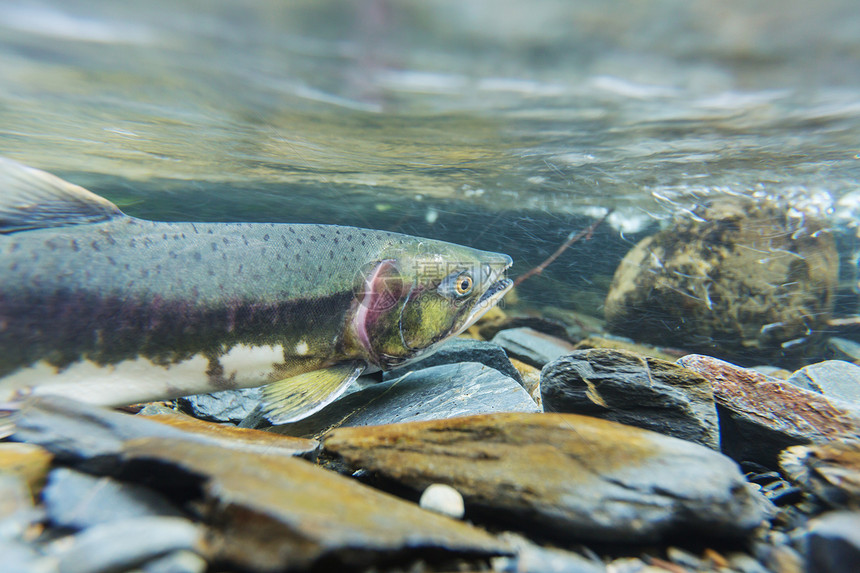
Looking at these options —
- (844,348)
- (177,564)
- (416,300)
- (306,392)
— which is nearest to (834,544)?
(177,564)

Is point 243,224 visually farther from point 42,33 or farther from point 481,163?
point 481,163

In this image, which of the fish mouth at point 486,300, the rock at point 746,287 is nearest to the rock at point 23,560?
the fish mouth at point 486,300

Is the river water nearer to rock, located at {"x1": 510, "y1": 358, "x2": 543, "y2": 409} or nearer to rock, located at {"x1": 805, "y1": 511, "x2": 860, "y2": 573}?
rock, located at {"x1": 510, "y1": 358, "x2": 543, "y2": 409}

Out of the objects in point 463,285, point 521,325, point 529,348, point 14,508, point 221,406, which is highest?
point 463,285

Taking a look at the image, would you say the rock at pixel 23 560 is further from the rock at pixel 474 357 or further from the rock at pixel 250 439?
the rock at pixel 474 357

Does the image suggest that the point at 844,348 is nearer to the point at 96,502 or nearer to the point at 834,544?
the point at 834,544

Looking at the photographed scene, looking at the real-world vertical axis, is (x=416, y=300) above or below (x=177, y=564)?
above

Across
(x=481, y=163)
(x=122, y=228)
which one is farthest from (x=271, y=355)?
(x=481, y=163)

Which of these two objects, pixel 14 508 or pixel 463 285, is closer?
pixel 14 508
